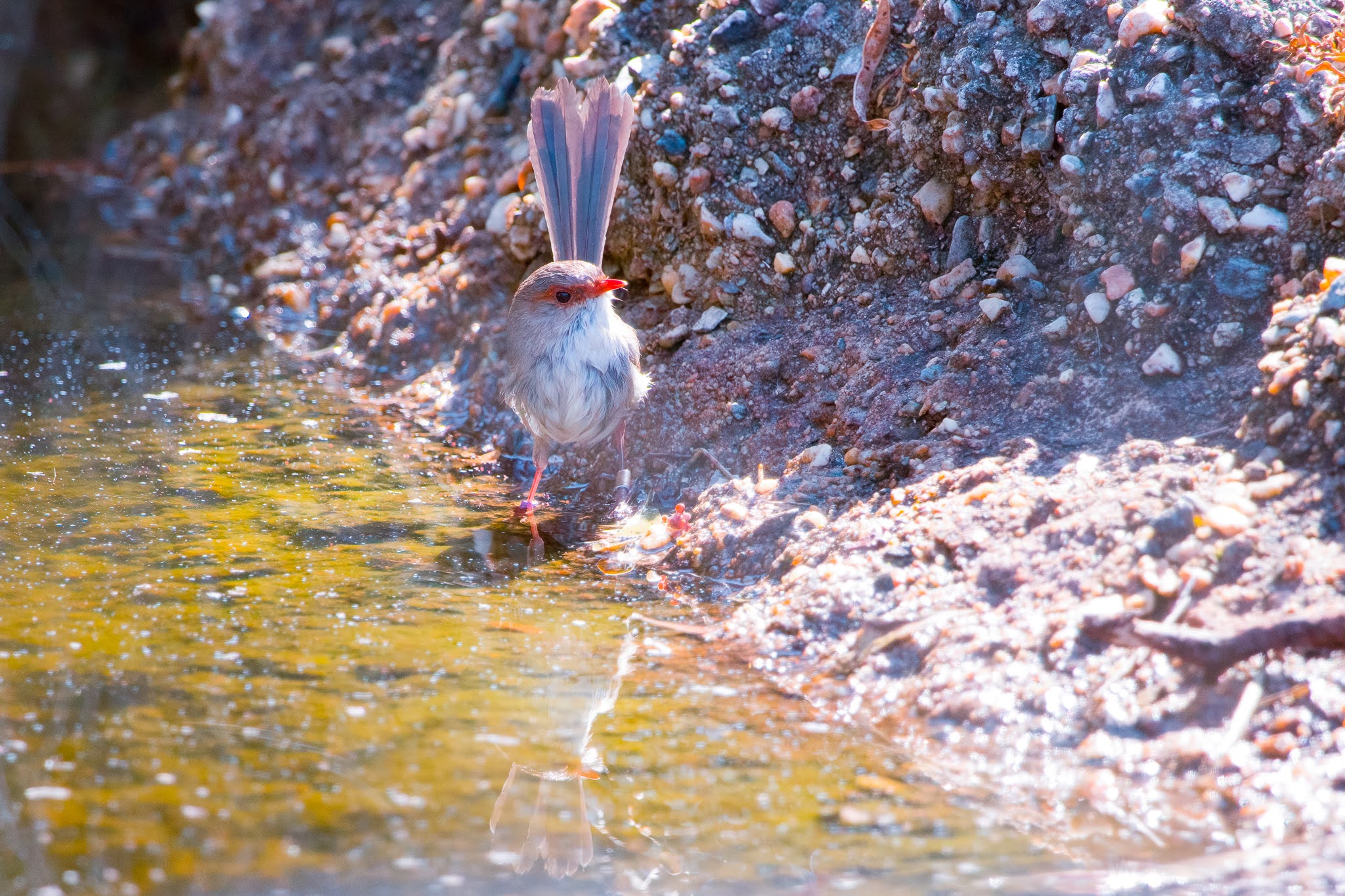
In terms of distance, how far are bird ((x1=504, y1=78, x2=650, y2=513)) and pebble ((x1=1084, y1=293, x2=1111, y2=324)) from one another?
194cm

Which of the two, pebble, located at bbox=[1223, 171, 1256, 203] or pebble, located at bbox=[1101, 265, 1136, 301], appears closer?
pebble, located at bbox=[1223, 171, 1256, 203]

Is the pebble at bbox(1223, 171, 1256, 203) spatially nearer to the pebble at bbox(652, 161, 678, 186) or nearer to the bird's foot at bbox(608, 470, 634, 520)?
the pebble at bbox(652, 161, 678, 186)

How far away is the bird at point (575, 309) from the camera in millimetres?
5062

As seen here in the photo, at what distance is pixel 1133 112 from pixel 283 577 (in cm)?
357

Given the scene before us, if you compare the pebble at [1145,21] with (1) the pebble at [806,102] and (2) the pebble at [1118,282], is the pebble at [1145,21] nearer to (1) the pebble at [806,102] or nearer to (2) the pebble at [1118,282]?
(2) the pebble at [1118,282]

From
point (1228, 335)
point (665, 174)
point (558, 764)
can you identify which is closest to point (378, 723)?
point (558, 764)

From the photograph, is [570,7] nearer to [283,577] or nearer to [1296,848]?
[283,577]

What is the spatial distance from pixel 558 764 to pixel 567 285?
2536 mm

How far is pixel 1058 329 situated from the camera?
4.31 metres

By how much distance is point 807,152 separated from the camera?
5359mm

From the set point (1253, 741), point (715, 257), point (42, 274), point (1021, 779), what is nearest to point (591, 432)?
point (715, 257)

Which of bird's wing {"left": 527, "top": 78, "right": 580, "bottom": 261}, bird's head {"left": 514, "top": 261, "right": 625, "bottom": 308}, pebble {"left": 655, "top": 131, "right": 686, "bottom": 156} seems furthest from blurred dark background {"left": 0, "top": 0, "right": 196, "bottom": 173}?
bird's head {"left": 514, "top": 261, "right": 625, "bottom": 308}

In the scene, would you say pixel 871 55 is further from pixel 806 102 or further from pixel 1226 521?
pixel 1226 521

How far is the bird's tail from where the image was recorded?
5.27 m
